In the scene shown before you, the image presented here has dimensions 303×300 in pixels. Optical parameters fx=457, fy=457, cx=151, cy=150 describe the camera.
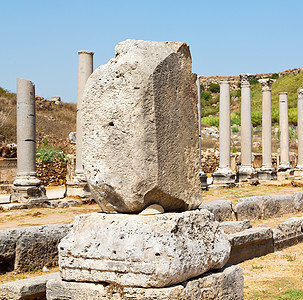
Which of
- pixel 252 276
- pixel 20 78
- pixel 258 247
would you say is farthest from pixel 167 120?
pixel 20 78

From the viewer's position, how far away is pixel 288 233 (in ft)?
27.6

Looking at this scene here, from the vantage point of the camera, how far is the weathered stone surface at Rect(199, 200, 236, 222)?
9260 mm

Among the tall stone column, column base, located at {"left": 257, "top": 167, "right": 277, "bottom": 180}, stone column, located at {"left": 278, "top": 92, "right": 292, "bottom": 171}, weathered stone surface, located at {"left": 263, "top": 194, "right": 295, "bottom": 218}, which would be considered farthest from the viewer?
stone column, located at {"left": 278, "top": 92, "right": 292, "bottom": 171}

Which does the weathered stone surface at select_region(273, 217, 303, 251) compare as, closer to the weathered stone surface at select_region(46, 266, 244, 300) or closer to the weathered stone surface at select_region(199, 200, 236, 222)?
the weathered stone surface at select_region(199, 200, 236, 222)

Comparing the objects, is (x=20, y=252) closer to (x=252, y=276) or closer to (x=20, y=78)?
(x=252, y=276)

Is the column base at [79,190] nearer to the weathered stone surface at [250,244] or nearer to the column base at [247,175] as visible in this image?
the weathered stone surface at [250,244]

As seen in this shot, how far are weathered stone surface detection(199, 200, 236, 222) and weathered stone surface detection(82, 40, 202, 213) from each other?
5700 millimetres

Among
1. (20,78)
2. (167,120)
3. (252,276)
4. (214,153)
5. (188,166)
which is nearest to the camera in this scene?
(167,120)

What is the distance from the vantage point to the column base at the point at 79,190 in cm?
1420

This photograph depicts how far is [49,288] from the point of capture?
135 inches

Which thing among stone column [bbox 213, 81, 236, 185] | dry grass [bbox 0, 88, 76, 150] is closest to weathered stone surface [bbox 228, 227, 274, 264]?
stone column [bbox 213, 81, 236, 185]

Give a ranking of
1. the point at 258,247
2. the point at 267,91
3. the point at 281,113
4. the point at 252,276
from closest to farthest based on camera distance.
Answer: the point at 252,276, the point at 258,247, the point at 267,91, the point at 281,113

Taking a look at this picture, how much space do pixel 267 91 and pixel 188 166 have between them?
67.3 feet

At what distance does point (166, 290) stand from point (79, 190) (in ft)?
37.9
